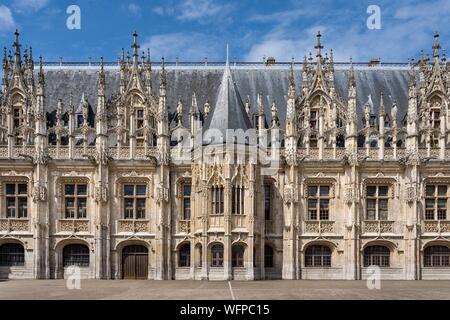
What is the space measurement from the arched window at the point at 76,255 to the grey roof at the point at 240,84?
36.4 ft

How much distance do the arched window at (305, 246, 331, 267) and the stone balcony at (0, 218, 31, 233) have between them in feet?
67.9

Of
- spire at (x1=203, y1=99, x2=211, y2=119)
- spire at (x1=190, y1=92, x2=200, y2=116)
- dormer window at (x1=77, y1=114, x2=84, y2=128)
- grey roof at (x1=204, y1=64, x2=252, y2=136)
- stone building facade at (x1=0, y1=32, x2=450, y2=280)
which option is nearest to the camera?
grey roof at (x1=204, y1=64, x2=252, y2=136)

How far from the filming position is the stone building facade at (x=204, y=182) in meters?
44.3

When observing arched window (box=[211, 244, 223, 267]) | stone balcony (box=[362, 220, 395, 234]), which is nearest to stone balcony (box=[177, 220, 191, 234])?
arched window (box=[211, 244, 223, 267])

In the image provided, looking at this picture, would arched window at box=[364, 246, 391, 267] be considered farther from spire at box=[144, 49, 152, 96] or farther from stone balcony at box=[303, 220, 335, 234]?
spire at box=[144, 49, 152, 96]

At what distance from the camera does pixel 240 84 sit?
50938mm

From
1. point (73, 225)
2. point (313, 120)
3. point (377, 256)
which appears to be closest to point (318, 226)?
point (377, 256)

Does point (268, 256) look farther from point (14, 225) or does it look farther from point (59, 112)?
point (59, 112)

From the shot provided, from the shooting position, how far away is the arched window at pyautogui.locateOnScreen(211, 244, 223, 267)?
42.6 m

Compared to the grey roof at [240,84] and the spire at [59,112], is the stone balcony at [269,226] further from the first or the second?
the spire at [59,112]

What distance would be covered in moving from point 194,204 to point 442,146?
1894cm

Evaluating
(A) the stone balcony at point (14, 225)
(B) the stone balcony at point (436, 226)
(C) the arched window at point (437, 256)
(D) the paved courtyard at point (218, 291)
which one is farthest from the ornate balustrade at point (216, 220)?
(C) the arched window at point (437, 256)
